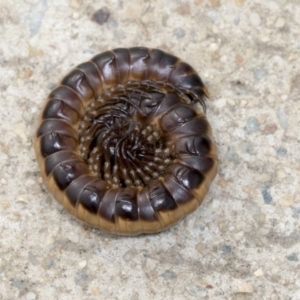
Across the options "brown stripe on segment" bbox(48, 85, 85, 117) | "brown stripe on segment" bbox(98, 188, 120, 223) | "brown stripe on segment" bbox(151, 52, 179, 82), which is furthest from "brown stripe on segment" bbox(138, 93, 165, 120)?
"brown stripe on segment" bbox(98, 188, 120, 223)

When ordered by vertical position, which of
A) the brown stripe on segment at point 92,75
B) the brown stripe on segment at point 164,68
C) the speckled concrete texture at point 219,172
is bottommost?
the speckled concrete texture at point 219,172

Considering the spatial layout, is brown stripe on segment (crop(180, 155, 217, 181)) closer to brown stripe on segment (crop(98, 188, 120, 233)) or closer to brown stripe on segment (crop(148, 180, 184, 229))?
brown stripe on segment (crop(148, 180, 184, 229))

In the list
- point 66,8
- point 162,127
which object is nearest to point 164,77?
point 162,127

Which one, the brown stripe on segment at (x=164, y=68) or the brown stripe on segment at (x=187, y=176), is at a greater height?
the brown stripe on segment at (x=164, y=68)

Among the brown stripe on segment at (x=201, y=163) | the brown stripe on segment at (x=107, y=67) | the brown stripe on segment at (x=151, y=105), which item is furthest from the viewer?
the brown stripe on segment at (x=107, y=67)

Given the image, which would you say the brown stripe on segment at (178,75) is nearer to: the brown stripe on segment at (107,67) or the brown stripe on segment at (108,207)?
the brown stripe on segment at (107,67)

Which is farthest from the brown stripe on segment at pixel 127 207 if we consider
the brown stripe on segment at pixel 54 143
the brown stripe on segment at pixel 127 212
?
the brown stripe on segment at pixel 54 143

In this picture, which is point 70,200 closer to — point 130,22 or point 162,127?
point 162,127
